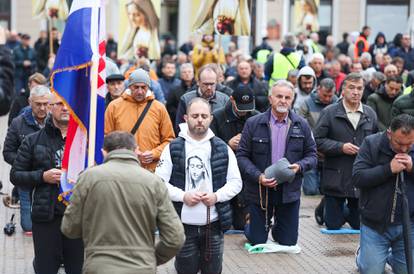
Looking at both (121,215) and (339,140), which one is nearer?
(121,215)

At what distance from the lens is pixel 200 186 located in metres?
9.49

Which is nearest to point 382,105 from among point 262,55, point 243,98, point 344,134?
point 344,134

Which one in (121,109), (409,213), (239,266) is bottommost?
(239,266)

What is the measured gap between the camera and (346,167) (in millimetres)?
12422

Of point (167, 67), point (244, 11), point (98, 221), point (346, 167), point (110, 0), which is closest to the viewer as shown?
point (98, 221)

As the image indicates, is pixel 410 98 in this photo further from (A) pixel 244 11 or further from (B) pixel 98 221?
(B) pixel 98 221

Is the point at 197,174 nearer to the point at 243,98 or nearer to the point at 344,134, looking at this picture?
the point at 243,98

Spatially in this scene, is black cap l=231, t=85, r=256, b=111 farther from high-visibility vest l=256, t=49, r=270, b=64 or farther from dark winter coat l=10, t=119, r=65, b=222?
high-visibility vest l=256, t=49, r=270, b=64

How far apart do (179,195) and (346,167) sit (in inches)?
141

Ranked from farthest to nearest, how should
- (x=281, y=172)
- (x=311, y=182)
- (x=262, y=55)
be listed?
1. (x=262, y=55)
2. (x=311, y=182)
3. (x=281, y=172)

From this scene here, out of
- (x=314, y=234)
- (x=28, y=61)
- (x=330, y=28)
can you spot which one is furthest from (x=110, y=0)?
(x=314, y=234)

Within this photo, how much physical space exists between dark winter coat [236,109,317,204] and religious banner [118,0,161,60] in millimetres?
5959

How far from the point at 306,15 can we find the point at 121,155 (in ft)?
62.2

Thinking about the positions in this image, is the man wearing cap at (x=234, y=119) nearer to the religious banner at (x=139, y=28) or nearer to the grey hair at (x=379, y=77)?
the religious banner at (x=139, y=28)
